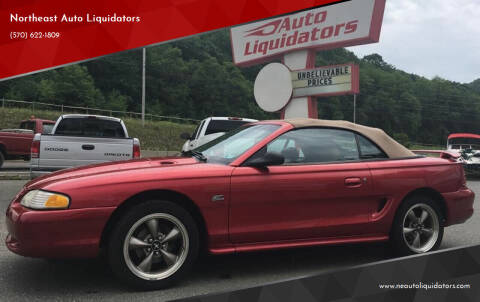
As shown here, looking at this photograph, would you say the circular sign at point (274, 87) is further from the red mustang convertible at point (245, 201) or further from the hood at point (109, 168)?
the hood at point (109, 168)

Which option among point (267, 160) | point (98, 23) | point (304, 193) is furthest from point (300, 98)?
point (267, 160)

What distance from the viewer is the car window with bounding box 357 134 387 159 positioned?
418 cm

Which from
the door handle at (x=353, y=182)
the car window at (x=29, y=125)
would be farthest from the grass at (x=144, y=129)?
the door handle at (x=353, y=182)

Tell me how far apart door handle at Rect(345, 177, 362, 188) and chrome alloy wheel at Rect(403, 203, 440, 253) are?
0.66 meters

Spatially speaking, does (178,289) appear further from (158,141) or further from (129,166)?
(158,141)

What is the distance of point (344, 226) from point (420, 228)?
3.20ft

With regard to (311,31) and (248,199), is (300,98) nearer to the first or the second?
(311,31)

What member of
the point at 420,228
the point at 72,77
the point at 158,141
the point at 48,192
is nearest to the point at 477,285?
the point at 48,192

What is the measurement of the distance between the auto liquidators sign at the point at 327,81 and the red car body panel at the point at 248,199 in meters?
15.8

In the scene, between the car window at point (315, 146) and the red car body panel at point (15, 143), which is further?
the red car body panel at point (15, 143)

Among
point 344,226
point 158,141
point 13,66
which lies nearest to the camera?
point 344,226

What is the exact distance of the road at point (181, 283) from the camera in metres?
3.06

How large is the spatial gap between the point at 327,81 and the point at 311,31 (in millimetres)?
2647

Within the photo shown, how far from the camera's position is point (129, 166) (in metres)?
3.54
